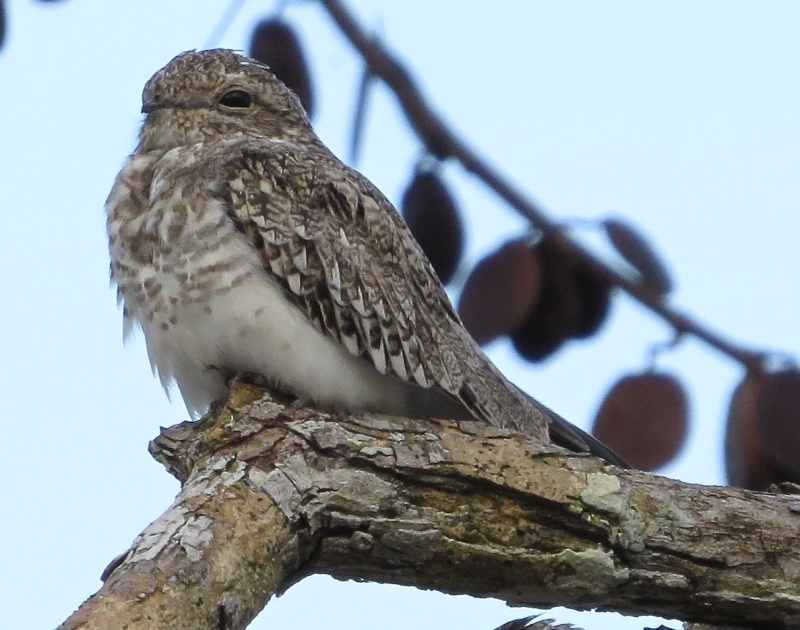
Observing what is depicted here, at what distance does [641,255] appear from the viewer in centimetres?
379

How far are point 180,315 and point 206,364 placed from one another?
176mm

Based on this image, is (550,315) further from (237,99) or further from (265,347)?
(237,99)

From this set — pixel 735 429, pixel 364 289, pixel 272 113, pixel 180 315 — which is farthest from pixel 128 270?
pixel 735 429

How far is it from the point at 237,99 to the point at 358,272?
3.63 ft

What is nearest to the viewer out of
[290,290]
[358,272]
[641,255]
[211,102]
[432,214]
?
[641,255]

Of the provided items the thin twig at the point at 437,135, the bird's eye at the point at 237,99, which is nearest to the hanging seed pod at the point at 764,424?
the thin twig at the point at 437,135

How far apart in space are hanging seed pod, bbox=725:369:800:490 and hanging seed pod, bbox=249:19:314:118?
5.37ft

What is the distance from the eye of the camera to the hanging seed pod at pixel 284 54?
4281mm

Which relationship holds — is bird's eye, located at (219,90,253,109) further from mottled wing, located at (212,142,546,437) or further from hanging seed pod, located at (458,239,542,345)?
hanging seed pod, located at (458,239,542,345)

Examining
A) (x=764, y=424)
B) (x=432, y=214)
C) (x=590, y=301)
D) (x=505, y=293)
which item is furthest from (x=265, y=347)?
(x=764, y=424)

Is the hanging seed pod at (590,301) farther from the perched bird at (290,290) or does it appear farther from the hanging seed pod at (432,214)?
the perched bird at (290,290)

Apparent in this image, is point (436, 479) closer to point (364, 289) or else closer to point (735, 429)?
point (735, 429)

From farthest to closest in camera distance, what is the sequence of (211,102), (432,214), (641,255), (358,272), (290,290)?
(211,102) < (358,272) < (290,290) < (432,214) < (641,255)

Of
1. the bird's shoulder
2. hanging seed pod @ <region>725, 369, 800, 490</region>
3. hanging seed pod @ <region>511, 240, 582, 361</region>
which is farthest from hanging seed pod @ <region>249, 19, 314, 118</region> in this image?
hanging seed pod @ <region>725, 369, 800, 490</region>
